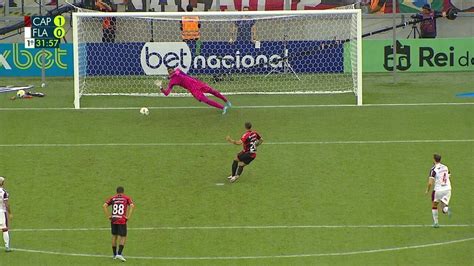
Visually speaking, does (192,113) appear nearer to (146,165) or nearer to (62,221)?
(146,165)

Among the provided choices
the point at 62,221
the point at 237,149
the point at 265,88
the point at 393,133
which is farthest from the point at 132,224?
the point at 265,88

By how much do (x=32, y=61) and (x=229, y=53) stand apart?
7300mm

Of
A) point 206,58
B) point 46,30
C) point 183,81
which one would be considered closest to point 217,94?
point 183,81

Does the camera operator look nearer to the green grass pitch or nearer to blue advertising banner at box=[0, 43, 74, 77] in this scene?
the green grass pitch

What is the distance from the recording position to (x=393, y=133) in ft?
125

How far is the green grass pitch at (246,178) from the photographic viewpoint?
28.0 metres

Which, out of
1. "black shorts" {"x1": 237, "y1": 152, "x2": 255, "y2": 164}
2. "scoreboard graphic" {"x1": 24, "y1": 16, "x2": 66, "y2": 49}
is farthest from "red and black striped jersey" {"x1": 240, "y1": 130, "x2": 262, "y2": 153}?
"scoreboard graphic" {"x1": 24, "y1": 16, "x2": 66, "y2": 49}

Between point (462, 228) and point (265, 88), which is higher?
point (265, 88)

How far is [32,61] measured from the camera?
4753 centimetres

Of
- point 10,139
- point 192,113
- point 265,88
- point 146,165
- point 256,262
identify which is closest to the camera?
point 256,262

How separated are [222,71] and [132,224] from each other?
16.7 meters

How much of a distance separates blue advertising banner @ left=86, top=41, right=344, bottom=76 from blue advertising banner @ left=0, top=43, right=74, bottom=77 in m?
1.76

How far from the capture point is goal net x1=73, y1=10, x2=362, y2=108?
1785 inches

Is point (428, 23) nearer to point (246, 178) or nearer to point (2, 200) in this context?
point (246, 178)
